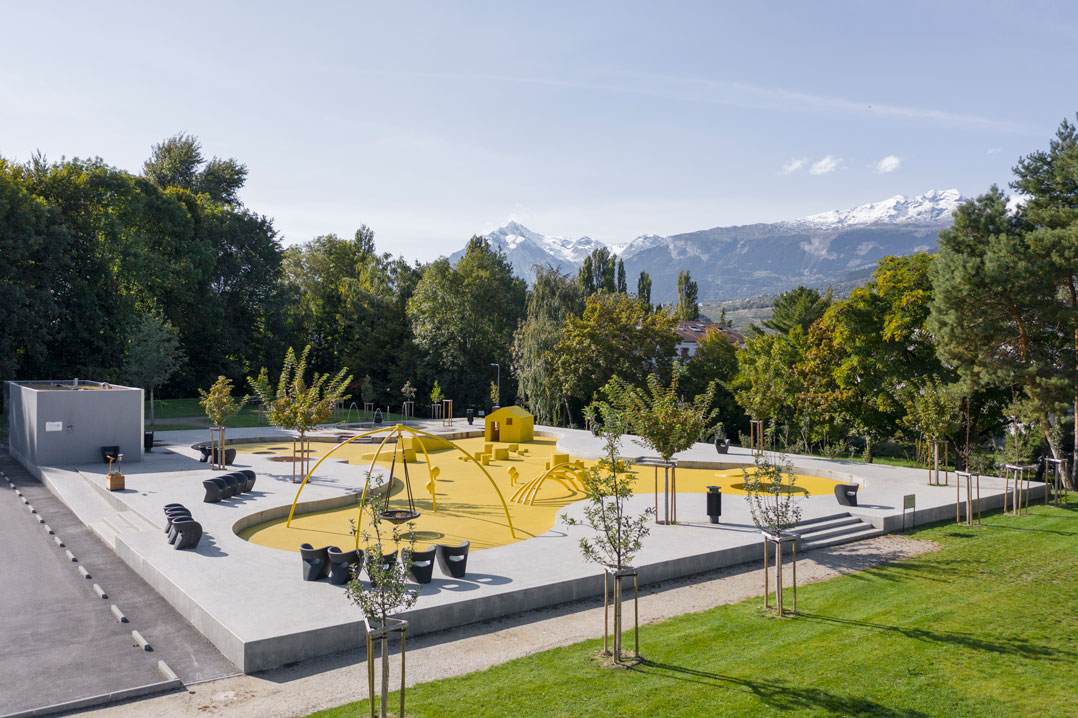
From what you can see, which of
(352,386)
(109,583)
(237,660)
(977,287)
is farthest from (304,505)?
(352,386)

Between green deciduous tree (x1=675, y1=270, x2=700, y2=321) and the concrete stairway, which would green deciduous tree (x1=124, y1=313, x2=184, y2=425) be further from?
green deciduous tree (x1=675, y1=270, x2=700, y2=321)

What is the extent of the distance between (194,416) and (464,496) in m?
30.9

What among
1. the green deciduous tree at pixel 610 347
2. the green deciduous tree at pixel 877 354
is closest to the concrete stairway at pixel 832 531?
the green deciduous tree at pixel 877 354

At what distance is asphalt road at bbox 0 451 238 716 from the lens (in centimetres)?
952

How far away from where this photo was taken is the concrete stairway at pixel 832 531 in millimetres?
17609

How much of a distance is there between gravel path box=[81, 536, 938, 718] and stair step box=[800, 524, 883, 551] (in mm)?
1292

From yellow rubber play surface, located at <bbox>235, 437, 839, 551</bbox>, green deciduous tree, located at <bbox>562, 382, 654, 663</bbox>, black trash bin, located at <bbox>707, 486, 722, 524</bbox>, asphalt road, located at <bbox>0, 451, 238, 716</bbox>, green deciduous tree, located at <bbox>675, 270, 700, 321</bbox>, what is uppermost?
green deciduous tree, located at <bbox>675, 270, 700, 321</bbox>

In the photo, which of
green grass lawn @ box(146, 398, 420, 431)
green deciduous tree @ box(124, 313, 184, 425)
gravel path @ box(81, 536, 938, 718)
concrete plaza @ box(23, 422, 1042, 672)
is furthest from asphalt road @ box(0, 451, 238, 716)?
green deciduous tree @ box(124, 313, 184, 425)

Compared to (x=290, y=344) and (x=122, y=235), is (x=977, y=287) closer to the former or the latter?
(x=122, y=235)

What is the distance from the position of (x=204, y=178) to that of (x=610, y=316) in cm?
3728

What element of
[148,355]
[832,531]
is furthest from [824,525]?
[148,355]

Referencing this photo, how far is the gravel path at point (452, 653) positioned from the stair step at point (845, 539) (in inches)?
→ 50.9

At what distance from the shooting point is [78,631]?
1135cm

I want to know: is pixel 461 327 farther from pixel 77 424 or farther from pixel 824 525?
pixel 824 525
